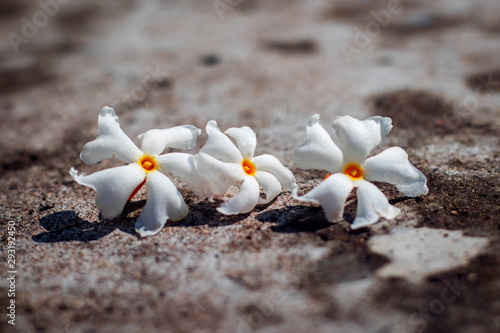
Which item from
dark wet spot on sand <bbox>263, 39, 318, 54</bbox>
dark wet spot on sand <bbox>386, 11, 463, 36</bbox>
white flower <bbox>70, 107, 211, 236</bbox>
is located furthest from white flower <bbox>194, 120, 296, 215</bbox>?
dark wet spot on sand <bbox>386, 11, 463, 36</bbox>

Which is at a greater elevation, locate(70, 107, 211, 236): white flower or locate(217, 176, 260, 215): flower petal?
locate(70, 107, 211, 236): white flower

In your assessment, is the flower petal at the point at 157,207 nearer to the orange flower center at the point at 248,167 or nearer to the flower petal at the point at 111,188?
the flower petal at the point at 111,188

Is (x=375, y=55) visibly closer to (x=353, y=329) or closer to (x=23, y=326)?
(x=353, y=329)

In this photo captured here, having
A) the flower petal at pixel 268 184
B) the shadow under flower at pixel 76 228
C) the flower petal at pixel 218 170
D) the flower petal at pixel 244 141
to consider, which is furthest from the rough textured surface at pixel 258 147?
the flower petal at pixel 244 141

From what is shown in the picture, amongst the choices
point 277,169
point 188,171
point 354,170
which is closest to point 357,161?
point 354,170

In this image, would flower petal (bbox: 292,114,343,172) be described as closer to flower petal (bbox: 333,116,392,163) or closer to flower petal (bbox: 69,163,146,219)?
flower petal (bbox: 333,116,392,163)

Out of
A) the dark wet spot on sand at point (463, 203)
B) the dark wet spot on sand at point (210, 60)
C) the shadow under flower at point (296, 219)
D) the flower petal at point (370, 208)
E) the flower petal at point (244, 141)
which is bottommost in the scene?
the dark wet spot on sand at point (463, 203)

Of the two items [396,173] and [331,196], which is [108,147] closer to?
[331,196]
